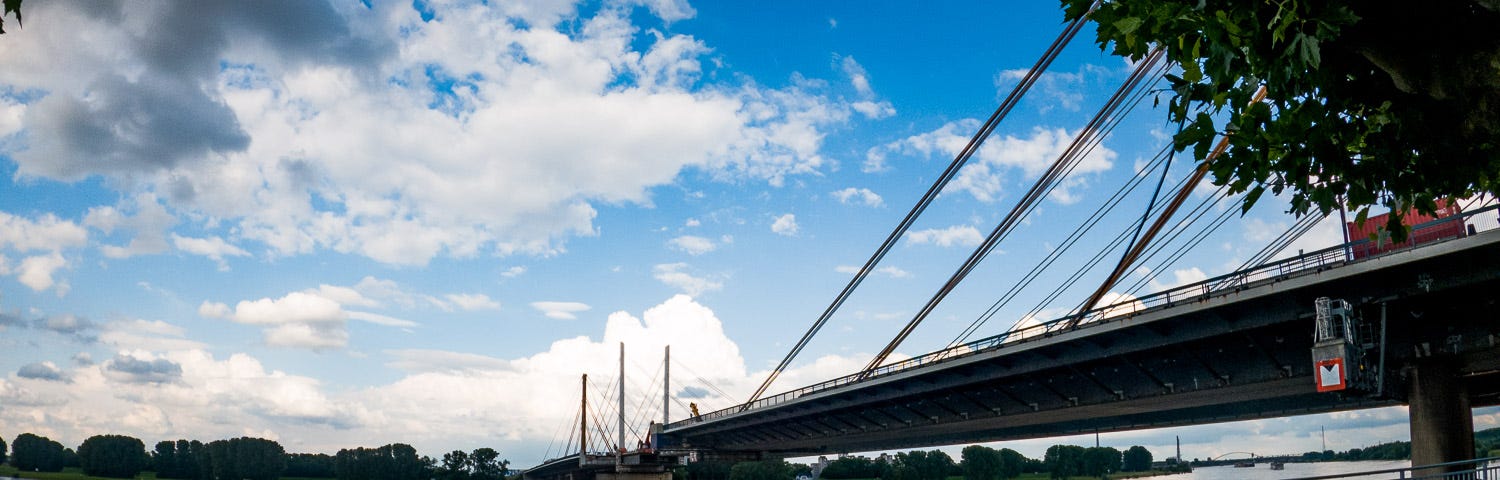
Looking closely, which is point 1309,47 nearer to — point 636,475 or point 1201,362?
point 1201,362

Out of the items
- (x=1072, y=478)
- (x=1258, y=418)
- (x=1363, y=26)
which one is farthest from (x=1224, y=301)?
(x=1072, y=478)

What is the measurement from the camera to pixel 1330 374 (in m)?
29.2

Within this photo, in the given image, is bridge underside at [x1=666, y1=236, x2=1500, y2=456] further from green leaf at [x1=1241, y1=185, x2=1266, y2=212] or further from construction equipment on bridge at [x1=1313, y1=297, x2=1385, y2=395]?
green leaf at [x1=1241, y1=185, x2=1266, y2=212]

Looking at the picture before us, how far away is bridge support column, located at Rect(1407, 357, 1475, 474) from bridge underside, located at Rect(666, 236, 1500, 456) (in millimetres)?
506

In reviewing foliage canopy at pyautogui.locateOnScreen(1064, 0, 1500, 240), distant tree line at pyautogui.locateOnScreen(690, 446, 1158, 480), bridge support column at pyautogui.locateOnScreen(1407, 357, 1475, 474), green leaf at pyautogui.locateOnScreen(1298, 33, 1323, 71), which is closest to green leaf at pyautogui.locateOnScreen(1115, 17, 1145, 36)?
foliage canopy at pyautogui.locateOnScreen(1064, 0, 1500, 240)

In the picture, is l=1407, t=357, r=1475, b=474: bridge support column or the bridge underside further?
l=1407, t=357, r=1475, b=474: bridge support column

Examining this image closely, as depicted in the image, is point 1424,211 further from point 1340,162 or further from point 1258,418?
point 1258,418

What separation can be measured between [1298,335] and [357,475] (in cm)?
17851

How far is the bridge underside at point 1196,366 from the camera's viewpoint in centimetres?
3022

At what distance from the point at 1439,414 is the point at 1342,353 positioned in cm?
583

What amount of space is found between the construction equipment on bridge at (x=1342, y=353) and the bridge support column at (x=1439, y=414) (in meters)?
2.50

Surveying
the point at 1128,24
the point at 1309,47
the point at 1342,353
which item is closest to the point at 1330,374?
the point at 1342,353

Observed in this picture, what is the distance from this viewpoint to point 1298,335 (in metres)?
35.6

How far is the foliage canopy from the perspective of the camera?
8586 millimetres
